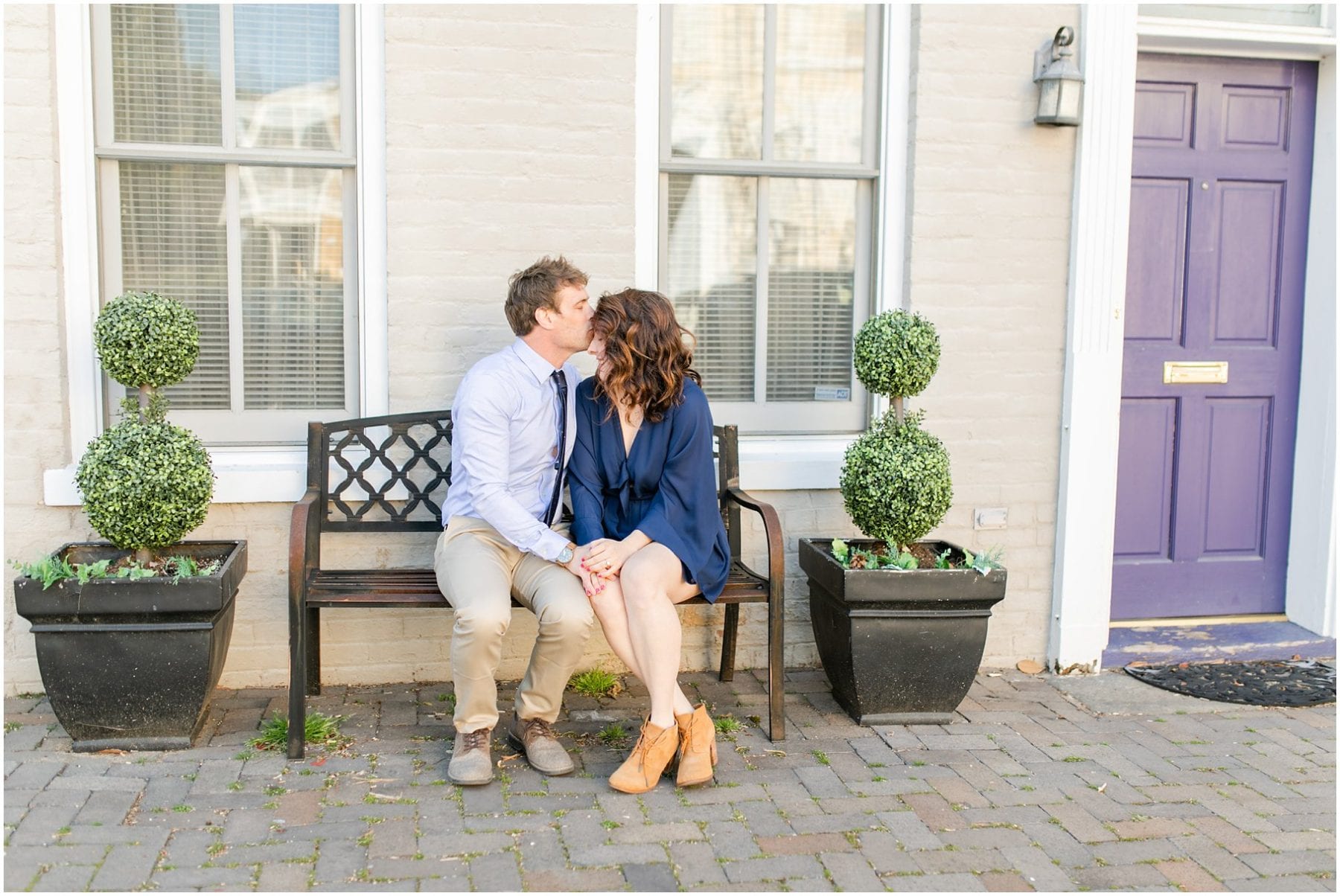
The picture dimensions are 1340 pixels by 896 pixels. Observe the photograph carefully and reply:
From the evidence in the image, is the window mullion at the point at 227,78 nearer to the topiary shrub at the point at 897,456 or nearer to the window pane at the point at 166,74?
the window pane at the point at 166,74

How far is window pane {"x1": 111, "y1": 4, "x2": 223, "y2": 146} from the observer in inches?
161

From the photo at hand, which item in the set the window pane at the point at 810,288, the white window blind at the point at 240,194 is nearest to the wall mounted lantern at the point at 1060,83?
the window pane at the point at 810,288

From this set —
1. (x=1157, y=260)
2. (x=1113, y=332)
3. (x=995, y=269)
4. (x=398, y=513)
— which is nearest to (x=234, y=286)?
(x=398, y=513)

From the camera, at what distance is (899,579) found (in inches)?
151

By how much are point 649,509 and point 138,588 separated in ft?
5.11

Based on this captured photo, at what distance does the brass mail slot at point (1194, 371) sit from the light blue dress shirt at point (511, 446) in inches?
102

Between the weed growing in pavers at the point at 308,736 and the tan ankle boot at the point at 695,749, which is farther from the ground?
the tan ankle boot at the point at 695,749

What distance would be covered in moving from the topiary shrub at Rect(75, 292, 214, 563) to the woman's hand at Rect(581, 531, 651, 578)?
129 cm

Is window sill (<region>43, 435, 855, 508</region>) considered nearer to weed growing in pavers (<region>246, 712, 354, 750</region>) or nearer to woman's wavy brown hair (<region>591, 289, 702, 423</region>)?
weed growing in pavers (<region>246, 712, 354, 750</region>)

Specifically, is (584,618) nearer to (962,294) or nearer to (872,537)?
(872,537)

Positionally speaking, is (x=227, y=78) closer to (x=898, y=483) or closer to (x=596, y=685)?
(x=596, y=685)

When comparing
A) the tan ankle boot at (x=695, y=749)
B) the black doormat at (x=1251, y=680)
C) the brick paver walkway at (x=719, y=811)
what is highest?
the tan ankle boot at (x=695, y=749)

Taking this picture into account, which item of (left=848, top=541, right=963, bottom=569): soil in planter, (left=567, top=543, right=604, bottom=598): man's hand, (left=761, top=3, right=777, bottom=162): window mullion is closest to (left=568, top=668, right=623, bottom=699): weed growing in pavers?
(left=567, top=543, right=604, bottom=598): man's hand

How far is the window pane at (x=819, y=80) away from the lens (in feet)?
15.0
